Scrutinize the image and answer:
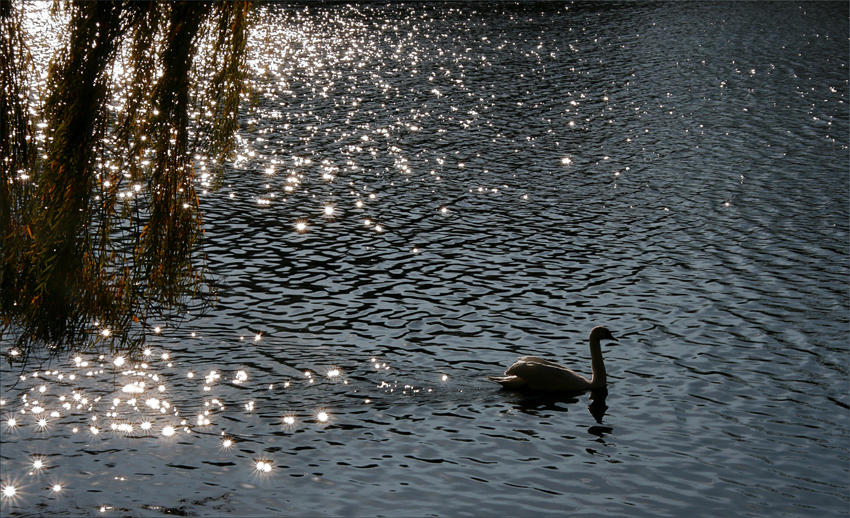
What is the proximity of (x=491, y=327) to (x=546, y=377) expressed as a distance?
167 inches

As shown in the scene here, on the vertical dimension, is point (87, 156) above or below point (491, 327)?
above

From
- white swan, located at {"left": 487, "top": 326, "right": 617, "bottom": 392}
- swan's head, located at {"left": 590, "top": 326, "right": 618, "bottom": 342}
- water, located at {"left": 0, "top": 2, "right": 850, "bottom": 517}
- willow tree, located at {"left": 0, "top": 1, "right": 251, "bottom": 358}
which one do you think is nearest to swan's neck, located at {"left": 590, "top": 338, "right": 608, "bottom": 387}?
white swan, located at {"left": 487, "top": 326, "right": 617, "bottom": 392}

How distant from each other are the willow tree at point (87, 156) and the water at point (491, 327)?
1.67 m

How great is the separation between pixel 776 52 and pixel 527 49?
62.2 ft

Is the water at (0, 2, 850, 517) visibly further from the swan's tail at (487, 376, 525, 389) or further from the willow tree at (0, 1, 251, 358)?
the willow tree at (0, 1, 251, 358)

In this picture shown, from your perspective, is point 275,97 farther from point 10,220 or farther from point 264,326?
point 10,220

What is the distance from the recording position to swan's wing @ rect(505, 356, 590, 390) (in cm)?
1970

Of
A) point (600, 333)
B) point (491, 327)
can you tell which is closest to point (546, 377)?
point (600, 333)

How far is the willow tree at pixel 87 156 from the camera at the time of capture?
40.3 ft

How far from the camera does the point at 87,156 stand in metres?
12.5

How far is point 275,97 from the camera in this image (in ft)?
176

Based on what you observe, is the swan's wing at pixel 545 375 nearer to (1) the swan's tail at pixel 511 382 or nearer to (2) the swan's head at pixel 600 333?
(1) the swan's tail at pixel 511 382

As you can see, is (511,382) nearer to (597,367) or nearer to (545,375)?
(545,375)

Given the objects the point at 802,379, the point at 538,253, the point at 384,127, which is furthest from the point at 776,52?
the point at 802,379
